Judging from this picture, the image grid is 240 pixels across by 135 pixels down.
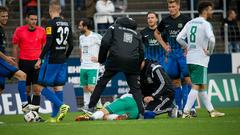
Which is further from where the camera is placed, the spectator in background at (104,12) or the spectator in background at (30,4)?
the spectator in background at (30,4)

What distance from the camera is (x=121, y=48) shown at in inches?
658

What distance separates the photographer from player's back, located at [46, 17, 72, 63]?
16969 mm

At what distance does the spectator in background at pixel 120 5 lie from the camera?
27328mm

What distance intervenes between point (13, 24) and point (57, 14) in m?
10.1

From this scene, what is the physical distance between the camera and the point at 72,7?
26766mm

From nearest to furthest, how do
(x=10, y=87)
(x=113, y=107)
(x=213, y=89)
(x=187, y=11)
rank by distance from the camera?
(x=113, y=107), (x=10, y=87), (x=213, y=89), (x=187, y=11)

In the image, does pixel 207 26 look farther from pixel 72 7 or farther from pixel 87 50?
pixel 72 7

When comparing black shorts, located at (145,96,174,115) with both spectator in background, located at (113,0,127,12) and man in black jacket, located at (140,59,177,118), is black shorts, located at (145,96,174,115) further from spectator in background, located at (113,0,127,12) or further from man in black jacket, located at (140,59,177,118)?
spectator in background, located at (113,0,127,12)

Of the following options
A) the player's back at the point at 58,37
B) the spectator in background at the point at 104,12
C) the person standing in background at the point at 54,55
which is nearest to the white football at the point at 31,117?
the person standing in background at the point at 54,55

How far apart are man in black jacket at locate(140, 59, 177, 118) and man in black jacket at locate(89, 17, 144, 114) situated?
0.43 meters

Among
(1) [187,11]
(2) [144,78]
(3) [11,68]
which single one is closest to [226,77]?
(1) [187,11]

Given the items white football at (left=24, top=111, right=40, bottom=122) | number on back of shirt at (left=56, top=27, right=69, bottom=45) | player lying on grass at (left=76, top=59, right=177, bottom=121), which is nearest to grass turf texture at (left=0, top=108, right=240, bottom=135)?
player lying on grass at (left=76, top=59, right=177, bottom=121)

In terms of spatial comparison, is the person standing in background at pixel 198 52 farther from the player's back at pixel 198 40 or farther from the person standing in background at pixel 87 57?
the person standing in background at pixel 87 57

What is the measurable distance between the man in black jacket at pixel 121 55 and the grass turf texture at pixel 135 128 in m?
1.07
